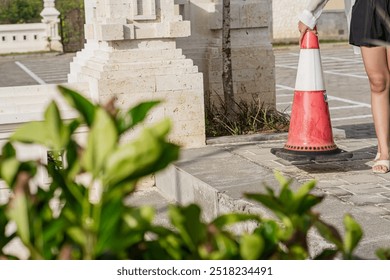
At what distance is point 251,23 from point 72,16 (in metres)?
29.0

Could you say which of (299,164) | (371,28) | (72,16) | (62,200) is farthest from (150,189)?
(72,16)

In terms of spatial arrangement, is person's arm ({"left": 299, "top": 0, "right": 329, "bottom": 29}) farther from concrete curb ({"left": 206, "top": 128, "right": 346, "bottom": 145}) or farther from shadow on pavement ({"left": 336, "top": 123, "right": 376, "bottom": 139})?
shadow on pavement ({"left": 336, "top": 123, "right": 376, "bottom": 139})

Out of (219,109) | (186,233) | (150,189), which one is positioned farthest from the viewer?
(219,109)

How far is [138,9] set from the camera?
7.08 m

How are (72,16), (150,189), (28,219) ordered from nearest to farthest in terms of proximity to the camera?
(28,219)
(150,189)
(72,16)

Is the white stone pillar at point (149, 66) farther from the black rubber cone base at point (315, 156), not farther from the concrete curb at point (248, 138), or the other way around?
the black rubber cone base at point (315, 156)

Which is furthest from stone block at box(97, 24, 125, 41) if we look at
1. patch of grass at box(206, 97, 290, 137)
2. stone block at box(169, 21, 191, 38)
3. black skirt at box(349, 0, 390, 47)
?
black skirt at box(349, 0, 390, 47)

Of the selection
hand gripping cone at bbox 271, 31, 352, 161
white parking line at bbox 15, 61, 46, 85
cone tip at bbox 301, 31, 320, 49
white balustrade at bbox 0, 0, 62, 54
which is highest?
cone tip at bbox 301, 31, 320, 49

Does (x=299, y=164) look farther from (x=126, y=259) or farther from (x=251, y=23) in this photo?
(x=126, y=259)

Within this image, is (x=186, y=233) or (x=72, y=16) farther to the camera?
(x=72, y=16)

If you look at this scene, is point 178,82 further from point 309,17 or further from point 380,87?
point 380,87

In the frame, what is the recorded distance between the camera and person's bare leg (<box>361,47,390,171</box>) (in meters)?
5.89

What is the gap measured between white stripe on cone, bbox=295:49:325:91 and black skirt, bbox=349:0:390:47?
48 centimetres

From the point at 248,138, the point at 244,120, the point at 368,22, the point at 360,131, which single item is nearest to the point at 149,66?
the point at 248,138
